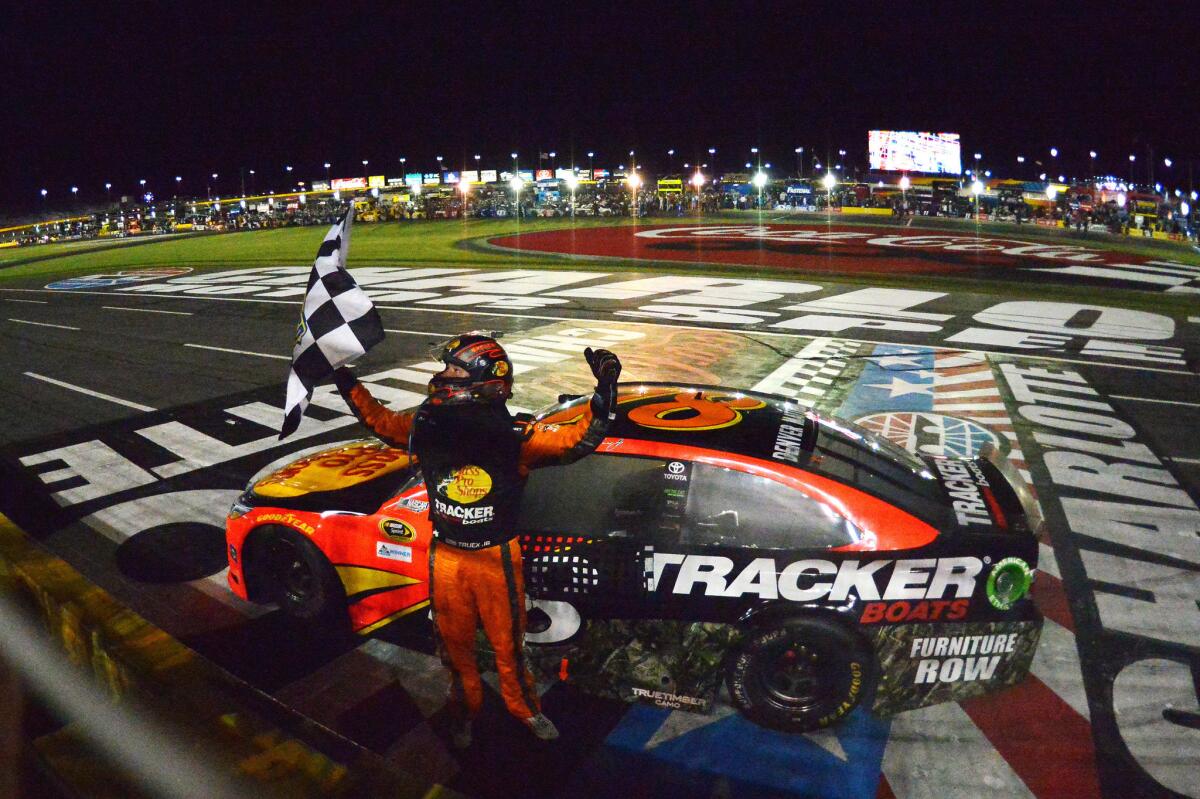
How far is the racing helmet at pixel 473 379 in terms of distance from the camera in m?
3.38

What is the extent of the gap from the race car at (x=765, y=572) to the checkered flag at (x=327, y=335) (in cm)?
77

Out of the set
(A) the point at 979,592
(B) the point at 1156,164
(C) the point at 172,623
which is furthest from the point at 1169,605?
(B) the point at 1156,164

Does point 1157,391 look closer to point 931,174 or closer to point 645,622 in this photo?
point 645,622

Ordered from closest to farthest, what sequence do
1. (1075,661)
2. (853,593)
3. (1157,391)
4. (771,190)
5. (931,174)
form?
(853,593), (1075,661), (1157,391), (771,190), (931,174)

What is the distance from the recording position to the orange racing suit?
328cm

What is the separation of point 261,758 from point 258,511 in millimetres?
3491

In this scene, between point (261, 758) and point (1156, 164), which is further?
point (1156, 164)

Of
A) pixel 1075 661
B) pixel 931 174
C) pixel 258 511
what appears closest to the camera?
pixel 1075 661

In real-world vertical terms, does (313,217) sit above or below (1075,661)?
above

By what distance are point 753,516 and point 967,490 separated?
1219 millimetres

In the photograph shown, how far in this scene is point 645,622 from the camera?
3.66 m

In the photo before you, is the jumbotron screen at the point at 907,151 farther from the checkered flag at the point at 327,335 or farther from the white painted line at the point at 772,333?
the checkered flag at the point at 327,335

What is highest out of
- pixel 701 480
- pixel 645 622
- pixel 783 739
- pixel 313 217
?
pixel 313 217

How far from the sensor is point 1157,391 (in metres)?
9.74
